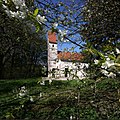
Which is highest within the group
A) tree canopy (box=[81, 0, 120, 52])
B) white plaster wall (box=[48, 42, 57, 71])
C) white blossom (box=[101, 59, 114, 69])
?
tree canopy (box=[81, 0, 120, 52])

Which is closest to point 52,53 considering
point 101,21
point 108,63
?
point 101,21

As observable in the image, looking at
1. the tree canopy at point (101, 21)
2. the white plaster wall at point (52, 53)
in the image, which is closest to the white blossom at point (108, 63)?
the tree canopy at point (101, 21)

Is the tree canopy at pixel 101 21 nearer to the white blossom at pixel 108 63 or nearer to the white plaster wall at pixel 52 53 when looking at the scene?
the white plaster wall at pixel 52 53

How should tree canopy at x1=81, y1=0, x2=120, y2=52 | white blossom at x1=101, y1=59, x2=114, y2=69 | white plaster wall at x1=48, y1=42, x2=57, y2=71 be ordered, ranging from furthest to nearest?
white plaster wall at x1=48, y1=42, x2=57, y2=71
tree canopy at x1=81, y1=0, x2=120, y2=52
white blossom at x1=101, y1=59, x2=114, y2=69

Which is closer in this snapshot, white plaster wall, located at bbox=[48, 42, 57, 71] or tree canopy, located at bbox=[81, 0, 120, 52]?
tree canopy, located at bbox=[81, 0, 120, 52]

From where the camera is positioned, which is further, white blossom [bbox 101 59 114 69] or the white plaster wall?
the white plaster wall

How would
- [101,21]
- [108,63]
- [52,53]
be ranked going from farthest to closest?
[52,53], [101,21], [108,63]

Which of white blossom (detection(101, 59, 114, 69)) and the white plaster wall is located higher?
the white plaster wall

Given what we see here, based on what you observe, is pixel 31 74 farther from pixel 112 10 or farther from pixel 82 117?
pixel 112 10

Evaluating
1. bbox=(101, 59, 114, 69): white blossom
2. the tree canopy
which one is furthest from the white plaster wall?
bbox=(101, 59, 114, 69): white blossom

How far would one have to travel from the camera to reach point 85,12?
5008mm

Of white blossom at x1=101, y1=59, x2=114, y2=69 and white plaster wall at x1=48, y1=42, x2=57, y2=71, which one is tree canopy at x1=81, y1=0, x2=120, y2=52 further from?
white blossom at x1=101, y1=59, x2=114, y2=69

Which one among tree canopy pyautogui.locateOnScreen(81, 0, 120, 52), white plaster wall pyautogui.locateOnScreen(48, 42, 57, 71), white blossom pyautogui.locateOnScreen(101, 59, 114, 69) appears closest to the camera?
white blossom pyautogui.locateOnScreen(101, 59, 114, 69)

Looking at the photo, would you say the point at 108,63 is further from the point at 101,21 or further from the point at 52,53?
the point at 52,53
